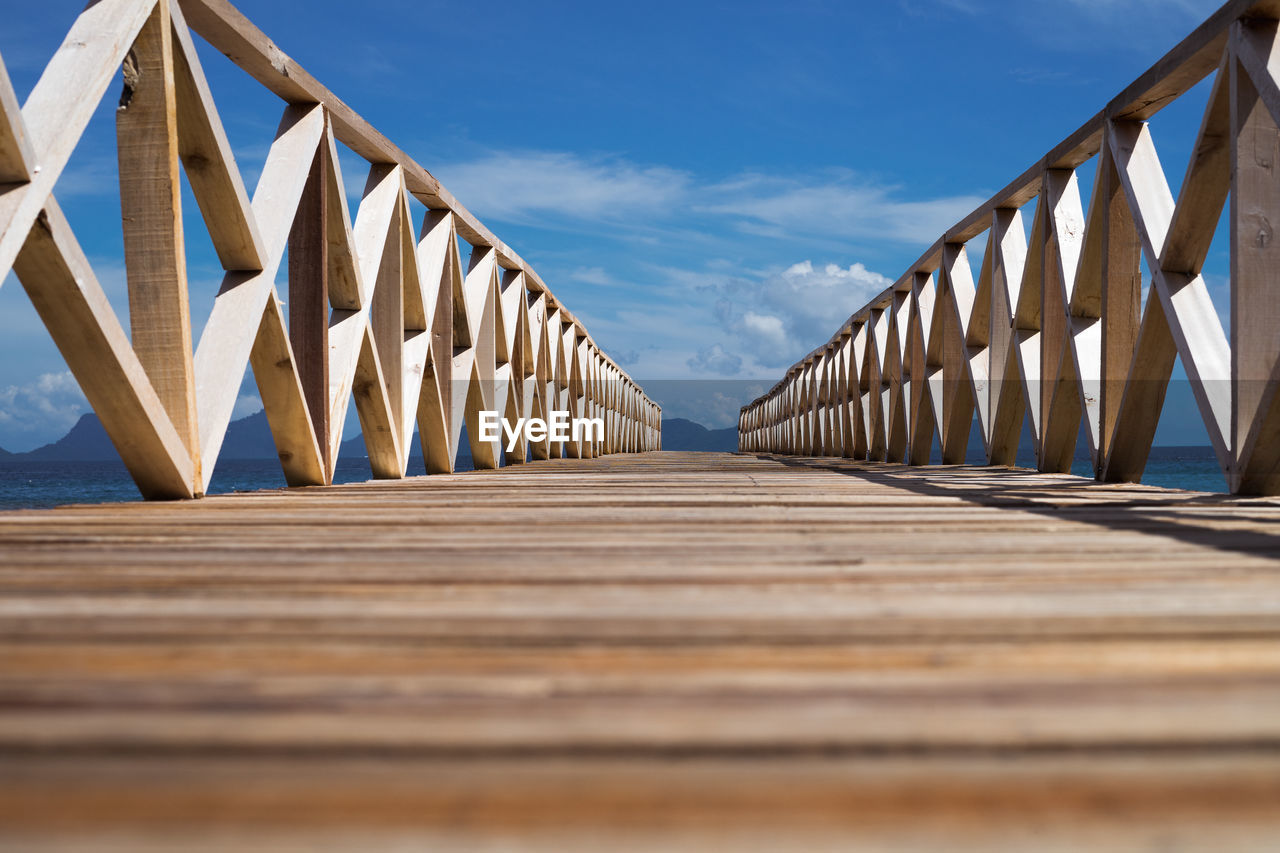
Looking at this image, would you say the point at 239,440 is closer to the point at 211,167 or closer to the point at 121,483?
the point at 121,483

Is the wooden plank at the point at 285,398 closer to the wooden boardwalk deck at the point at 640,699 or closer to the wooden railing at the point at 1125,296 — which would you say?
the wooden boardwalk deck at the point at 640,699

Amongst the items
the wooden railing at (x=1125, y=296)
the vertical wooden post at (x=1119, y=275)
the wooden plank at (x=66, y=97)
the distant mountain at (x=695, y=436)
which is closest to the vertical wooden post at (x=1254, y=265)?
the wooden railing at (x=1125, y=296)

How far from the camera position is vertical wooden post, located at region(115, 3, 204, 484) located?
89.0 inches

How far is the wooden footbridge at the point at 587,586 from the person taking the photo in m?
0.59

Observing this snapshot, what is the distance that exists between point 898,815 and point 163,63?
8.16 ft

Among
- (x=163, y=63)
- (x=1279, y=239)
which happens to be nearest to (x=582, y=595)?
(x=163, y=63)

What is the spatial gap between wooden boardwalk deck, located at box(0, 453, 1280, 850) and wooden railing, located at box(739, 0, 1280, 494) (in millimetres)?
1395

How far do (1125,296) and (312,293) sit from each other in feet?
9.75

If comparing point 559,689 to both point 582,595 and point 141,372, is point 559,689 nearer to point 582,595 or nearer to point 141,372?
point 582,595

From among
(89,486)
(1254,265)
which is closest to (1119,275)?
(1254,265)

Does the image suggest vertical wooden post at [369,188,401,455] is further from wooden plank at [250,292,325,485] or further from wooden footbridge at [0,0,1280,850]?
wooden plank at [250,292,325,485]

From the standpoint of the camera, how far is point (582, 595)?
111cm

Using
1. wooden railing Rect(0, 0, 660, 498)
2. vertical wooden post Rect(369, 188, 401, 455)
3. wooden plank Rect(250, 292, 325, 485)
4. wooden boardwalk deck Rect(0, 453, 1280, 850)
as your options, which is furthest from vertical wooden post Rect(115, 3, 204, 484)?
vertical wooden post Rect(369, 188, 401, 455)

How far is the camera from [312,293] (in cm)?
307
